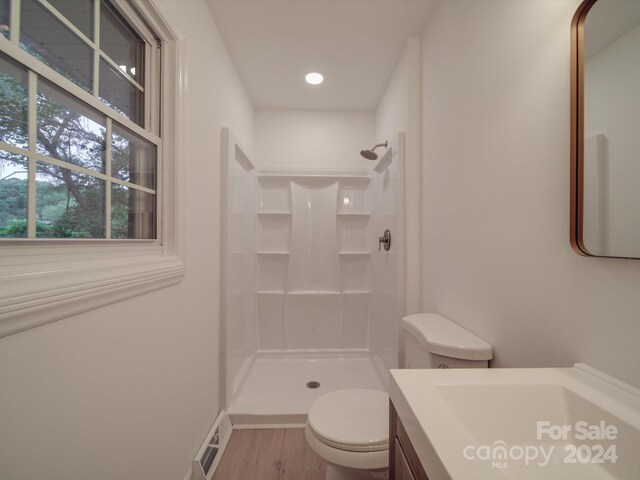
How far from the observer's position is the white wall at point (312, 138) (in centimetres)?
269

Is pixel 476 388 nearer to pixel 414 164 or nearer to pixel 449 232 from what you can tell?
pixel 449 232

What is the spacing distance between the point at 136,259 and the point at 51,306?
0.34 metres

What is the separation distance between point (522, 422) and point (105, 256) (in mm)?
1205

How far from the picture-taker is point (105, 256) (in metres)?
0.80

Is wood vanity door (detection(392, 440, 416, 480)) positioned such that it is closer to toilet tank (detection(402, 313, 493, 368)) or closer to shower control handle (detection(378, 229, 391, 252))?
toilet tank (detection(402, 313, 493, 368))

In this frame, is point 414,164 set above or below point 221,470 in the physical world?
above

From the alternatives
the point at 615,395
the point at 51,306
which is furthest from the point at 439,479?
the point at 51,306

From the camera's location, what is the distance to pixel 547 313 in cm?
76

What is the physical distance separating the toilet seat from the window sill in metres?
0.89

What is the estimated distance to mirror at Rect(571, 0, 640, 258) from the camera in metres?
0.56

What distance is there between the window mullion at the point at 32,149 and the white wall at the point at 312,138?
6.93 feet

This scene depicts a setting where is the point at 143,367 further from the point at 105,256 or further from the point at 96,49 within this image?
the point at 96,49

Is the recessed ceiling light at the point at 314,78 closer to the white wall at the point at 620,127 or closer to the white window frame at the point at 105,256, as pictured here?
the white window frame at the point at 105,256

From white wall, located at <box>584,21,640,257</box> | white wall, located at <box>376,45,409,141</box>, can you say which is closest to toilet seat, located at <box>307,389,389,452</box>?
white wall, located at <box>584,21,640,257</box>
